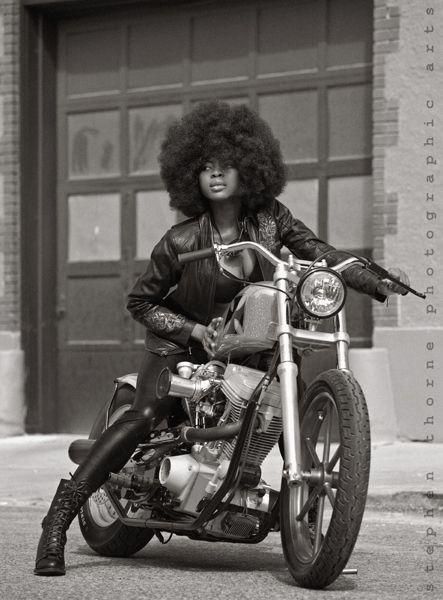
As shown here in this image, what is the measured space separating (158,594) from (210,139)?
1.94 metres

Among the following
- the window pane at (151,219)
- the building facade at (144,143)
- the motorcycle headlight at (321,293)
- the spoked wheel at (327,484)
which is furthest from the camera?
the window pane at (151,219)

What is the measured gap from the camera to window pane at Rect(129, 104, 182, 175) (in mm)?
12008

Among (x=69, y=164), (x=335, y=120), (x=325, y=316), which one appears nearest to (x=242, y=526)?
(x=325, y=316)

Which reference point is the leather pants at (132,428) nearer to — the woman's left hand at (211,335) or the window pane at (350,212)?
the woman's left hand at (211,335)

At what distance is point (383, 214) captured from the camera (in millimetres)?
10664

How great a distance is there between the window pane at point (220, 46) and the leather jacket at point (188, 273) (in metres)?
6.27

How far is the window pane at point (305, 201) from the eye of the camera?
11273mm

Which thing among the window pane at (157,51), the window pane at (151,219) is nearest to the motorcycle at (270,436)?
the window pane at (151,219)

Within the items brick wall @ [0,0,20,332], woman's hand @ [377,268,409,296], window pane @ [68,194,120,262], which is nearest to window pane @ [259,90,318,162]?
window pane @ [68,194,120,262]

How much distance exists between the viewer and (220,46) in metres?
11.8

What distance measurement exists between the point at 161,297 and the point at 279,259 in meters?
0.81

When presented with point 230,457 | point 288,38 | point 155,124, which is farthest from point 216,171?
point 155,124

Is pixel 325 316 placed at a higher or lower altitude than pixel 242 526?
higher

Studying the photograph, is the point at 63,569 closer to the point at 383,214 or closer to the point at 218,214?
the point at 218,214
